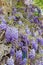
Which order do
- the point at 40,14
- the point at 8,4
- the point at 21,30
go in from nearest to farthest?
1. the point at 21,30
2. the point at 8,4
3. the point at 40,14

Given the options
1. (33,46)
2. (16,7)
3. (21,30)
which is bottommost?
(33,46)

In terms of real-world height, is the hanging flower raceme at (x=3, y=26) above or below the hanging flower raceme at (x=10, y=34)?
above

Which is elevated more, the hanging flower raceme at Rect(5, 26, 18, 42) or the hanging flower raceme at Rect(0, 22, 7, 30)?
the hanging flower raceme at Rect(0, 22, 7, 30)

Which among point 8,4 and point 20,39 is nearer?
point 20,39

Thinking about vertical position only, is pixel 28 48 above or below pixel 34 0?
below

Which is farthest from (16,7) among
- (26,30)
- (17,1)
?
(26,30)

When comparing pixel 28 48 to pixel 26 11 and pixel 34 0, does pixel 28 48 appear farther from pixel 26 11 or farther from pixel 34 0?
pixel 34 0

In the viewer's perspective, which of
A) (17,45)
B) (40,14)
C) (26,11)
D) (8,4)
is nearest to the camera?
(17,45)

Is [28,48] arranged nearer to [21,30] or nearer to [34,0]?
[21,30]

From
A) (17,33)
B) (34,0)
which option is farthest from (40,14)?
(17,33)
